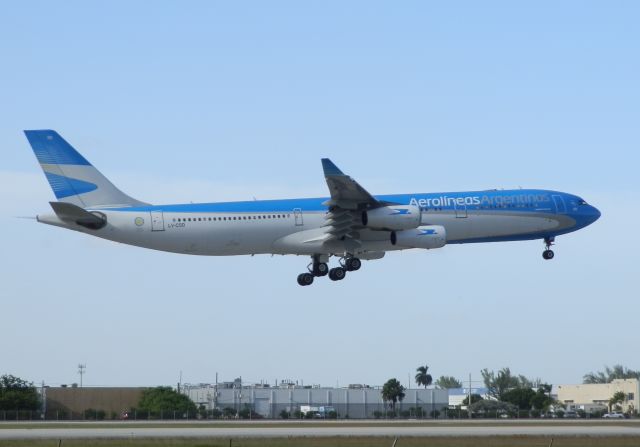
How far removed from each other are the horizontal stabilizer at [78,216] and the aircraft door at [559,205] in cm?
3257

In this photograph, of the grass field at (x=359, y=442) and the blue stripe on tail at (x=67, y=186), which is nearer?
the grass field at (x=359, y=442)

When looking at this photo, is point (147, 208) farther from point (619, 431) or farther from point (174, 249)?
point (619, 431)

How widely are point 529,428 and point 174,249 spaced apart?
84.4 feet

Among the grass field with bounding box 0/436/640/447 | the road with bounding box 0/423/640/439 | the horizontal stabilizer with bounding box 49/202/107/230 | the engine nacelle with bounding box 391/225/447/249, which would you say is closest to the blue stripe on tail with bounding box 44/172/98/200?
the horizontal stabilizer with bounding box 49/202/107/230

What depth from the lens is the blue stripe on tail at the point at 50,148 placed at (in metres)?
80.9

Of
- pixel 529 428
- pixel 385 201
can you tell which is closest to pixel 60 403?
pixel 385 201

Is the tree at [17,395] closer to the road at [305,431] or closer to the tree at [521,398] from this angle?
the road at [305,431]

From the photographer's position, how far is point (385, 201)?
8238 cm

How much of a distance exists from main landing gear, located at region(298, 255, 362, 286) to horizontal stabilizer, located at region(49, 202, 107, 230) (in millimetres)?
15448

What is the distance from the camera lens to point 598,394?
526 feet

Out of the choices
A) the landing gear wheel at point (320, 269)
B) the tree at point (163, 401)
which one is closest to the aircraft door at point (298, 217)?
the landing gear wheel at point (320, 269)

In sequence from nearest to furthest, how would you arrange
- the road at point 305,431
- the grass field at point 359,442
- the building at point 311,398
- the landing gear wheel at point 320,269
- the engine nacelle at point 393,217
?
1. the grass field at point 359,442
2. the road at point 305,431
3. the engine nacelle at point 393,217
4. the landing gear wheel at point 320,269
5. the building at point 311,398

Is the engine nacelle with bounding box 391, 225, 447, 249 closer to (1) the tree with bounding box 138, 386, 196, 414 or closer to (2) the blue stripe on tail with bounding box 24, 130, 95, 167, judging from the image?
(2) the blue stripe on tail with bounding box 24, 130, 95, 167

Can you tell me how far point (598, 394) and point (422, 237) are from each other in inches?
3401
